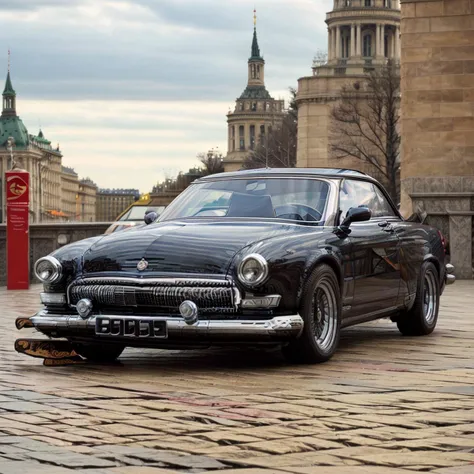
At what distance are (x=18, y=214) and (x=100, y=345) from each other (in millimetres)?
14188

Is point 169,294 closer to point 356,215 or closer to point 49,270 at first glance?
point 49,270

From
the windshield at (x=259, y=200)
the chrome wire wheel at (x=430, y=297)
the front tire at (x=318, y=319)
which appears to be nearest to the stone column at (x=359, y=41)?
the chrome wire wheel at (x=430, y=297)

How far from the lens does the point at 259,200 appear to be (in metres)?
9.69

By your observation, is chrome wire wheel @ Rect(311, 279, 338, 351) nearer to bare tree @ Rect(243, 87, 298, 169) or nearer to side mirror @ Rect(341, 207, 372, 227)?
side mirror @ Rect(341, 207, 372, 227)

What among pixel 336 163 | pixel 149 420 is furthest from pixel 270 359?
pixel 336 163

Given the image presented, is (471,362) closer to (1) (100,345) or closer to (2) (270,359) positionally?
(2) (270,359)

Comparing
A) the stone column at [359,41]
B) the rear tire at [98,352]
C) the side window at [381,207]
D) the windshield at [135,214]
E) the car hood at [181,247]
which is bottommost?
the rear tire at [98,352]

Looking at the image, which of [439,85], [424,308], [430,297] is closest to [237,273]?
[424,308]

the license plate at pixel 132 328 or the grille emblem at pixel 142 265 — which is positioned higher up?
the grille emblem at pixel 142 265

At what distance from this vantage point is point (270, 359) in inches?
365

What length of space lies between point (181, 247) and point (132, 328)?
61cm

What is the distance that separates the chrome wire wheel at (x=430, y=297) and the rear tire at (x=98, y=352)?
3109 mm

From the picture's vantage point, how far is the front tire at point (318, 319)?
28.3ft

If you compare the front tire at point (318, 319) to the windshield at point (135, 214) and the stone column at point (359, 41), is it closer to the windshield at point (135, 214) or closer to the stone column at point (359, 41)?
the windshield at point (135, 214)
